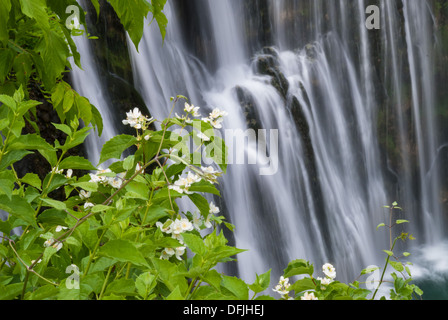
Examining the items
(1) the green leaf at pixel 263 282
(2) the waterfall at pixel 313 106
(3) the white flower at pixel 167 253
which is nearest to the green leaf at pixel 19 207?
(3) the white flower at pixel 167 253

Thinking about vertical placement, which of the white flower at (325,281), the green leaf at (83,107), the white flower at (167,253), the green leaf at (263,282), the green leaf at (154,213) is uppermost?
the green leaf at (83,107)

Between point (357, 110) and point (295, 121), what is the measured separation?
2.88 m

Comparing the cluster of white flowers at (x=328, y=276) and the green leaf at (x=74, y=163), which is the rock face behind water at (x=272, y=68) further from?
the green leaf at (x=74, y=163)

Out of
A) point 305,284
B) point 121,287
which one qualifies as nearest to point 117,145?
point 121,287

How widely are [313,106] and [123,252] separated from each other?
32.6 ft

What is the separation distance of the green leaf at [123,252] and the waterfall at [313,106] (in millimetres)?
5159

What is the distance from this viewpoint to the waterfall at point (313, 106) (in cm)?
791

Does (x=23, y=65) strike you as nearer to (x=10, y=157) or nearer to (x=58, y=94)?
(x=58, y=94)

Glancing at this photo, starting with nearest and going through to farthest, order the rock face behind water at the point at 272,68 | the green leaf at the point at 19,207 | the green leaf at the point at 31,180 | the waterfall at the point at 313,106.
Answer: the green leaf at the point at 19,207 → the green leaf at the point at 31,180 → the waterfall at the point at 313,106 → the rock face behind water at the point at 272,68

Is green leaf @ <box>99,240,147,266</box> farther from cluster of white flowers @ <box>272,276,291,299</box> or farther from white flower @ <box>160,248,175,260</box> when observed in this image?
cluster of white flowers @ <box>272,276,291,299</box>

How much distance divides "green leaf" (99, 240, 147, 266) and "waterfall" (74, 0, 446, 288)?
516cm

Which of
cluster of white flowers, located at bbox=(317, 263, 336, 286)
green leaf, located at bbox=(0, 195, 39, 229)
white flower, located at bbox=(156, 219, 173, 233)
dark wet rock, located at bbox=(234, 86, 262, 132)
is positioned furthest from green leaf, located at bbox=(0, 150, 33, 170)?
dark wet rock, located at bbox=(234, 86, 262, 132)

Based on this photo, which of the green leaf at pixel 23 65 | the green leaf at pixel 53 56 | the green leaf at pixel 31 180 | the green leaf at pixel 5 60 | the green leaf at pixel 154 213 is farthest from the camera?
the green leaf at pixel 23 65

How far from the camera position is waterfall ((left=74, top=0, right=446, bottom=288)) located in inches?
311
